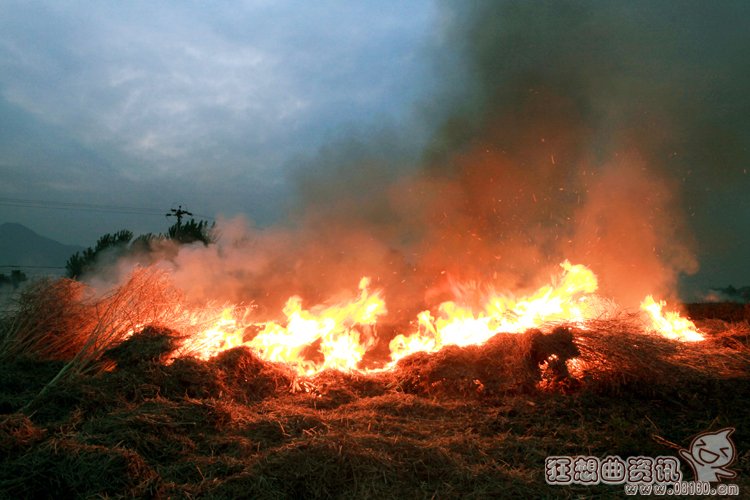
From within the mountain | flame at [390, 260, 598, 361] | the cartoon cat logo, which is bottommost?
the cartoon cat logo

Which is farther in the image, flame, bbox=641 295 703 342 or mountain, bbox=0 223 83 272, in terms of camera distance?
mountain, bbox=0 223 83 272

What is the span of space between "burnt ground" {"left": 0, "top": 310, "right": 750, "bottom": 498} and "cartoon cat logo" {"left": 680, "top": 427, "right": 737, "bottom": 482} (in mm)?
92

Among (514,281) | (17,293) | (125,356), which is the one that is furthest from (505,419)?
(514,281)

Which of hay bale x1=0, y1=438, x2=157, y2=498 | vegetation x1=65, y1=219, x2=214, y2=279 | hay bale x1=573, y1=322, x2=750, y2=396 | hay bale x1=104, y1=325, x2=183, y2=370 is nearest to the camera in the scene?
hay bale x1=0, y1=438, x2=157, y2=498

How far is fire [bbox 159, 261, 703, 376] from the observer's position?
7.68 metres

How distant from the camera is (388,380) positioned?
7113 mm

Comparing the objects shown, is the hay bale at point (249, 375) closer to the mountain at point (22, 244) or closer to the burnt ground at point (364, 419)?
the burnt ground at point (364, 419)

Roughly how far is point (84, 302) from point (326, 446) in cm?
559

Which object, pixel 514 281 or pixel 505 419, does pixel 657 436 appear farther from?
pixel 514 281

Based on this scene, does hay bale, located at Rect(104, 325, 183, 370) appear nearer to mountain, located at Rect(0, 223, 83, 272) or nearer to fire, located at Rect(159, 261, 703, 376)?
fire, located at Rect(159, 261, 703, 376)

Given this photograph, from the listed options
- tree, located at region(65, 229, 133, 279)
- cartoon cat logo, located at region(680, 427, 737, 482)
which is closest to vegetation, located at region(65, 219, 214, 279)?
tree, located at region(65, 229, 133, 279)

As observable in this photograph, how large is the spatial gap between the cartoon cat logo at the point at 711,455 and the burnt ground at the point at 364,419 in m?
0.09

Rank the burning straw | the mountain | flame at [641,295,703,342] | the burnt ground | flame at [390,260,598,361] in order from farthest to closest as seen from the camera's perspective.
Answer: the mountain, flame at [641,295,703,342], flame at [390,260,598,361], the burning straw, the burnt ground

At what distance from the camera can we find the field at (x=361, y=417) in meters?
Result: 3.74
